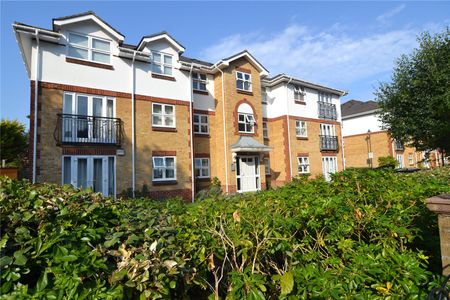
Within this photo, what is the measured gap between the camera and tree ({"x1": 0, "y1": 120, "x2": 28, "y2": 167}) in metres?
18.5

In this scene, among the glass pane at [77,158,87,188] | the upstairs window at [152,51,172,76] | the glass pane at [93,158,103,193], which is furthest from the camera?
the upstairs window at [152,51,172,76]

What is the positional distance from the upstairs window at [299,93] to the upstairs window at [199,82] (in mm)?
8595

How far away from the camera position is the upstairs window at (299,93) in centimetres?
2203

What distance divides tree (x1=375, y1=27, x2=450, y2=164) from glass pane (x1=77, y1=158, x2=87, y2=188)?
60.8ft

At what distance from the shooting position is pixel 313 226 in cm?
305

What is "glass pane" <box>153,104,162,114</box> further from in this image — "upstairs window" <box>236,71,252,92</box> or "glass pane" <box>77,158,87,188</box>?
"upstairs window" <box>236,71,252,92</box>

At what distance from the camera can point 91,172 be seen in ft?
40.5

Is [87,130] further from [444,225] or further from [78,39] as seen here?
[444,225]

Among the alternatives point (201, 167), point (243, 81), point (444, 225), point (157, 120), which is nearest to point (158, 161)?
point (157, 120)

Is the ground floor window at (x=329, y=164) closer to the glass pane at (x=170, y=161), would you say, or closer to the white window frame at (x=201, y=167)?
the white window frame at (x=201, y=167)

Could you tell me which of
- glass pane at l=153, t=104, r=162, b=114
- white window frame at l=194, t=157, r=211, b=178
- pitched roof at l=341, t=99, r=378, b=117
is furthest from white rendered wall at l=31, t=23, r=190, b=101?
pitched roof at l=341, t=99, r=378, b=117

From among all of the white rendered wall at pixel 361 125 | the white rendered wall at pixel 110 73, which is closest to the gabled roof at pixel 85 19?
the white rendered wall at pixel 110 73

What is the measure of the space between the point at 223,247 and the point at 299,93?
21.5m

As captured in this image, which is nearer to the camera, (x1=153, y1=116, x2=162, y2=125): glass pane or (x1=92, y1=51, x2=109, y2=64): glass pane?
(x1=92, y1=51, x2=109, y2=64): glass pane
